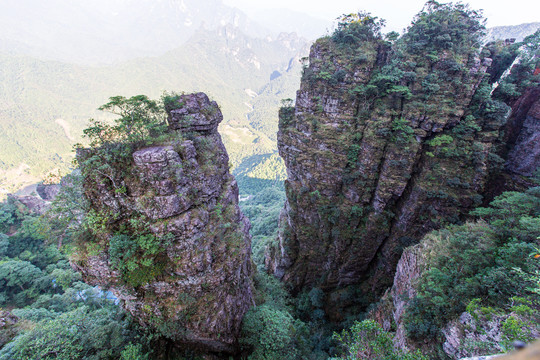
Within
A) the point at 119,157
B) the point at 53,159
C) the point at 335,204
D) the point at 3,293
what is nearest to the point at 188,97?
the point at 119,157

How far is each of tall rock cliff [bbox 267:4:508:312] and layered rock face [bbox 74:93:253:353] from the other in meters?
11.7

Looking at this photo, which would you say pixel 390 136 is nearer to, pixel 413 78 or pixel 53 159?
pixel 413 78

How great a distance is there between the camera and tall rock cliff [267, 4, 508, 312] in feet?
67.5

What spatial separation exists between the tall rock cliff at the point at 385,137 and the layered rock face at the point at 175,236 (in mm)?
11654

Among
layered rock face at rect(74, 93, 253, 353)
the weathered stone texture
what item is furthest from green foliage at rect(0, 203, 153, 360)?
the weathered stone texture

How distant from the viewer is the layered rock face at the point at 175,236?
1420 centimetres

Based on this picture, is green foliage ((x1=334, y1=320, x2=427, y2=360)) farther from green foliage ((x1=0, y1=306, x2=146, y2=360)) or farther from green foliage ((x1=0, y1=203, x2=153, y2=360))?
green foliage ((x1=0, y1=306, x2=146, y2=360))

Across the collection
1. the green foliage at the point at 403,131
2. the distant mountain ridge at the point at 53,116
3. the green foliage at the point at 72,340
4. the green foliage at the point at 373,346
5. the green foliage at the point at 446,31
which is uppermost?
the green foliage at the point at 446,31

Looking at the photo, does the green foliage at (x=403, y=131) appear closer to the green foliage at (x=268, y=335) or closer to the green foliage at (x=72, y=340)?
the green foliage at (x=268, y=335)

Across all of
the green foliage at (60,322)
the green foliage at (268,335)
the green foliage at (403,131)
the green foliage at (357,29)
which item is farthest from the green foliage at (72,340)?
the green foliage at (357,29)

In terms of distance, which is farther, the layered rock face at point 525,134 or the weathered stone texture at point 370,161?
the weathered stone texture at point 370,161

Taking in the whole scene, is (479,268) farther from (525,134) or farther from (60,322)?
(60,322)

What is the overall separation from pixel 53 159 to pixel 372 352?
14073 centimetres

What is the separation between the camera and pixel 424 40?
2158 centimetres
